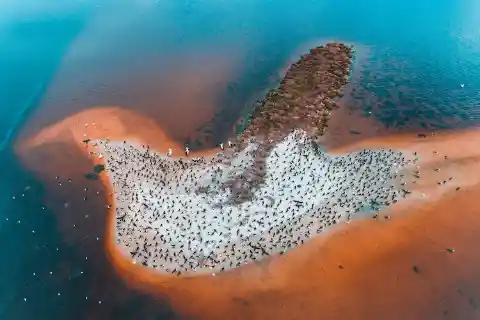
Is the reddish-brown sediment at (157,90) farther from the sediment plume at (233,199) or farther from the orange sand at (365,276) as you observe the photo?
the orange sand at (365,276)

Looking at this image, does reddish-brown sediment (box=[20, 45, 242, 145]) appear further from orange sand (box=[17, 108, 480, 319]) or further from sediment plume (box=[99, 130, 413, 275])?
orange sand (box=[17, 108, 480, 319])

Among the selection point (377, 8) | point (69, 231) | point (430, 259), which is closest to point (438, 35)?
point (377, 8)

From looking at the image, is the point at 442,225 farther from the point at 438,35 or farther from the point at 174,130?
the point at 438,35

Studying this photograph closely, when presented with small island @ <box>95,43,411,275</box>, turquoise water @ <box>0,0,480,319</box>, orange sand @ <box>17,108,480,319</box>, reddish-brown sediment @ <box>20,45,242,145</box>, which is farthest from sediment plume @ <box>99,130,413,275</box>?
reddish-brown sediment @ <box>20,45,242,145</box>

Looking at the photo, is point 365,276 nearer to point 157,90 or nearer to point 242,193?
point 242,193

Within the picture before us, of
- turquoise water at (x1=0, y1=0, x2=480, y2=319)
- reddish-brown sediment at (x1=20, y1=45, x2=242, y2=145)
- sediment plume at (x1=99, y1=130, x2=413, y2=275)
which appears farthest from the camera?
reddish-brown sediment at (x1=20, y1=45, x2=242, y2=145)

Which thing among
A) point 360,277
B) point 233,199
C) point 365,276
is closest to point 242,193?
point 233,199

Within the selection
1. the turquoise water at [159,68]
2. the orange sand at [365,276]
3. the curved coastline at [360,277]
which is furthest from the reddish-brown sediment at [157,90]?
the curved coastline at [360,277]
